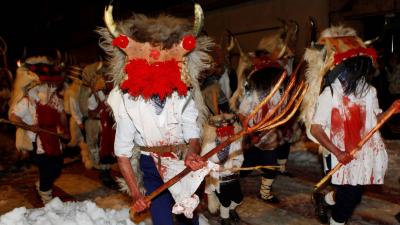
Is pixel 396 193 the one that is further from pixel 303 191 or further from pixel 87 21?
pixel 87 21

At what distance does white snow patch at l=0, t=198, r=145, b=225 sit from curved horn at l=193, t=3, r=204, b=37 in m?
2.38

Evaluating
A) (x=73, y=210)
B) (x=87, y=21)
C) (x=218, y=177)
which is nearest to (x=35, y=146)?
(x=73, y=210)

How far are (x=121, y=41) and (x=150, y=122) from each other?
2.32 ft

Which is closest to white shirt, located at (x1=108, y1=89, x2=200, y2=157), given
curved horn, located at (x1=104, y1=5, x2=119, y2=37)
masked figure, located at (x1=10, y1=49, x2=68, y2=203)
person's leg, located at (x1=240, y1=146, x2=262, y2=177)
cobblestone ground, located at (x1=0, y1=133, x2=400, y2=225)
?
curved horn, located at (x1=104, y1=5, x2=119, y2=37)

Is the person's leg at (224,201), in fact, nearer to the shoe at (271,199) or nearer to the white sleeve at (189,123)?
the shoe at (271,199)

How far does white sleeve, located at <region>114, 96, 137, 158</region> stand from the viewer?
3.39m

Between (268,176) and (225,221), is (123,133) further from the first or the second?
(268,176)

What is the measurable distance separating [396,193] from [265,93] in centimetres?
243

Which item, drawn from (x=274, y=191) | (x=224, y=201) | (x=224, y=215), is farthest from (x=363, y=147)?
(x=274, y=191)

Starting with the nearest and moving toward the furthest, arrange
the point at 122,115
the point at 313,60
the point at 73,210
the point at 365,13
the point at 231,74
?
the point at 122,115
the point at 313,60
the point at 73,210
the point at 365,13
the point at 231,74

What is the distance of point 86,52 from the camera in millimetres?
21984

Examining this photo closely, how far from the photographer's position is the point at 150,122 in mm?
3387

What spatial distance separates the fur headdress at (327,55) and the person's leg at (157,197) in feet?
6.07

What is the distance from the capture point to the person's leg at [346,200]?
4039 mm
